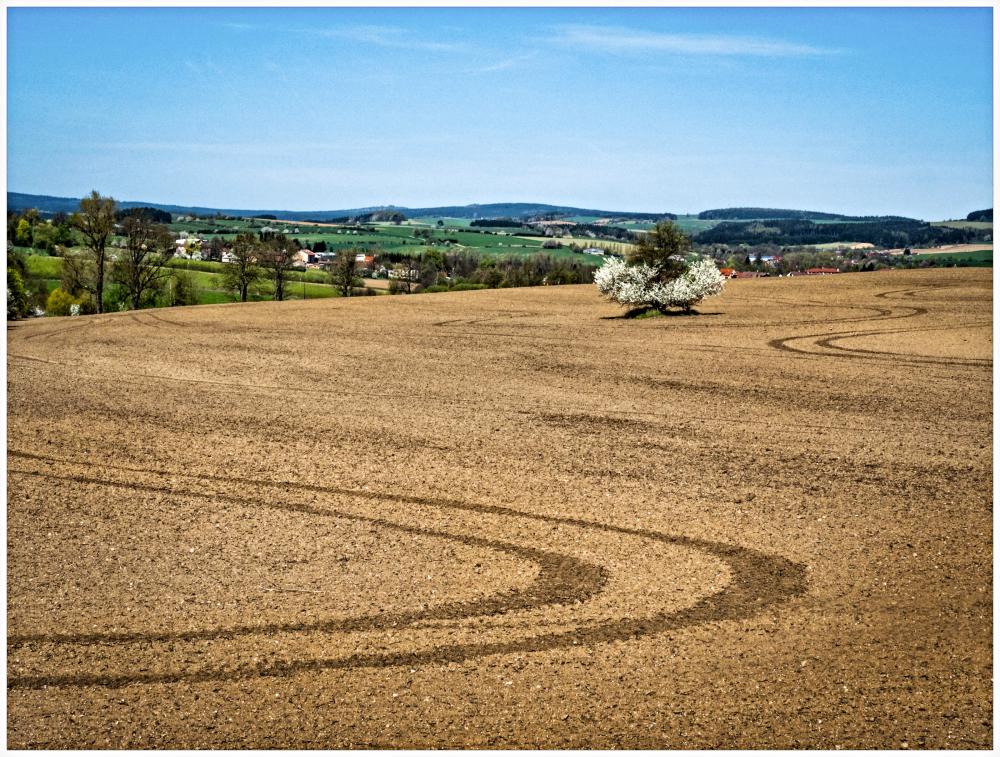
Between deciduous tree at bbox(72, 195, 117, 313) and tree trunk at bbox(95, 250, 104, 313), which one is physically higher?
deciduous tree at bbox(72, 195, 117, 313)

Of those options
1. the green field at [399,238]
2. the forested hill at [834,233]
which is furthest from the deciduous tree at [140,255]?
the forested hill at [834,233]

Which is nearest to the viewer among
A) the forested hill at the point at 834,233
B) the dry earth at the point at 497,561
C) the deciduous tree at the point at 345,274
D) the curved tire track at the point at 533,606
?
the dry earth at the point at 497,561

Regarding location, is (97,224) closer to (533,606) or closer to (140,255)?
(140,255)

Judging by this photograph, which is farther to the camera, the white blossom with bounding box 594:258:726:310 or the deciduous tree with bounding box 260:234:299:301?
the deciduous tree with bounding box 260:234:299:301

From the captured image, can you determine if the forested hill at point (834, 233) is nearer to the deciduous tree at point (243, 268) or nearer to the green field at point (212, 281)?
the green field at point (212, 281)

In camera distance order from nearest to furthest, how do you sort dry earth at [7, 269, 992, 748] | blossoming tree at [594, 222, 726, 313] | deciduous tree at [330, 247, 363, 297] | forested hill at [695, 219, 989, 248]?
dry earth at [7, 269, 992, 748]
blossoming tree at [594, 222, 726, 313]
deciduous tree at [330, 247, 363, 297]
forested hill at [695, 219, 989, 248]

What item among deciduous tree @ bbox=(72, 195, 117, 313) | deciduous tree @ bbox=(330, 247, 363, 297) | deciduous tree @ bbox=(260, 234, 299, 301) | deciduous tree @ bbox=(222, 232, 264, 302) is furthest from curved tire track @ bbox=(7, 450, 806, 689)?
deciduous tree @ bbox=(330, 247, 363, 297)

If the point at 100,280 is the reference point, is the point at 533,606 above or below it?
below

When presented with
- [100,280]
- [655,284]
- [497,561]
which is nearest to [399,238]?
[100,280]

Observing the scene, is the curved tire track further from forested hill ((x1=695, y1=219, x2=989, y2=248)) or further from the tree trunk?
forested hill ((x1=695, y1=219, x2=989, y2=248))
